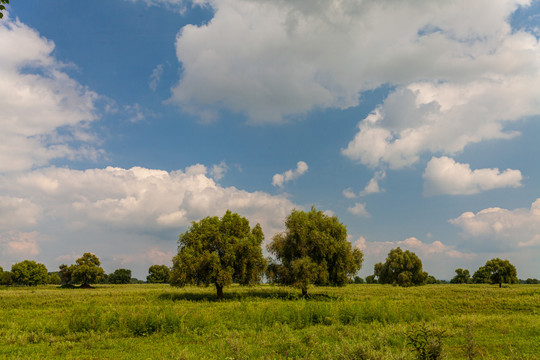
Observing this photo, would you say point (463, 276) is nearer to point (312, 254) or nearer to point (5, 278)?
point (312, 254)

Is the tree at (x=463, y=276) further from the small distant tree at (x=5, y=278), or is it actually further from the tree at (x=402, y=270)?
the small distant tree at (x=5, y=278)

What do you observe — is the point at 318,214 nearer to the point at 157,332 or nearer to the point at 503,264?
the point at 157,332

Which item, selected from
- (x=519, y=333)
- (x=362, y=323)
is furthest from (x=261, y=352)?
(x=519, y=333)

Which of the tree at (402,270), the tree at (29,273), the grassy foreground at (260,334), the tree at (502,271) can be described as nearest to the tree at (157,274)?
the tree at (29,273)

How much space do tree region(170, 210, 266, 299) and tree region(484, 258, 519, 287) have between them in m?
71.5

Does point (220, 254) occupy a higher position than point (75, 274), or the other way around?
point (220, 254)

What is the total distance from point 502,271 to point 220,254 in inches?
3079

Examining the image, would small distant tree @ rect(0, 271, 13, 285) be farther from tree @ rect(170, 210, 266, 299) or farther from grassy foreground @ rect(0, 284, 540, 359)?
grassy foreground @ rect(0, 284, 540, 359)

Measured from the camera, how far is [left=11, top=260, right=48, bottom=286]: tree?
104 m

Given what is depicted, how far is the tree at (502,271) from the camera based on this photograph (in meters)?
77.1

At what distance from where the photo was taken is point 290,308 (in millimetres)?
18859

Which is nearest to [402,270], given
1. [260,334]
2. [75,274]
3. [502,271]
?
[502,271]

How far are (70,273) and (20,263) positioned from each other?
45658 mm

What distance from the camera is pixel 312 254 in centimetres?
4016
